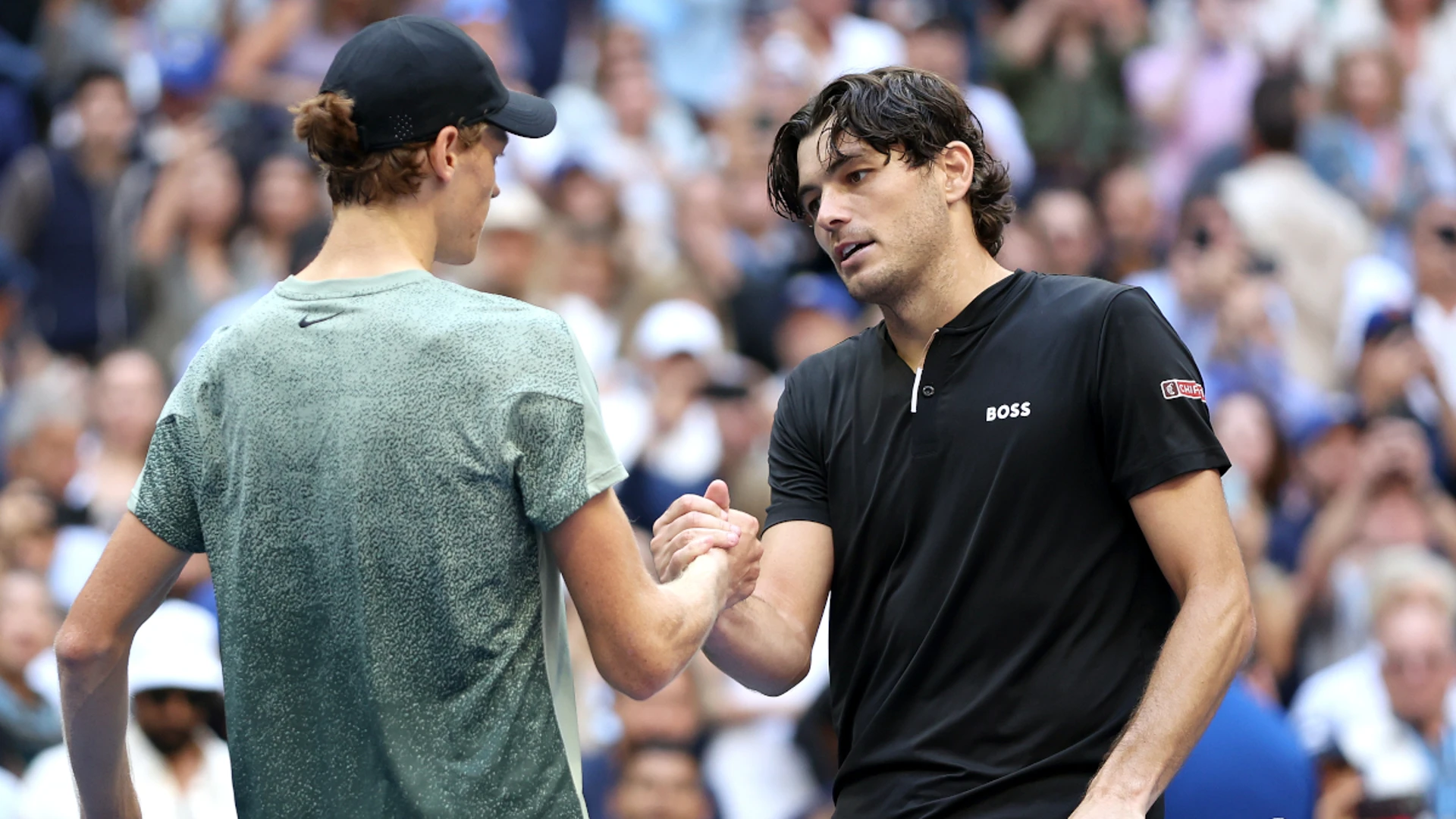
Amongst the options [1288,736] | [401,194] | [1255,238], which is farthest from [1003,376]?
[1255,238]

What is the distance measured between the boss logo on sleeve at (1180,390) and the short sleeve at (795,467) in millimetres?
714

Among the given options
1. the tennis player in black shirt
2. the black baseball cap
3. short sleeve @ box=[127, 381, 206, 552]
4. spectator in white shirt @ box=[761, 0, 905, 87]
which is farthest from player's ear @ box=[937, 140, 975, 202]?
spectator in white shirt @ box=[761, 0, 905, 87]

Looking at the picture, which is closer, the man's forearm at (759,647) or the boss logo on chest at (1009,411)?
Answer: the boss logo on chest at (1009,411)

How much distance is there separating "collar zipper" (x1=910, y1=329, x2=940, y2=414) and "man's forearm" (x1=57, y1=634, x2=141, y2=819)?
1.42 meters

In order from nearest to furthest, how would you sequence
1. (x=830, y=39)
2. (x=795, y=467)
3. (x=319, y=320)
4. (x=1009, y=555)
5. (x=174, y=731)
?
1. (x=319, y=320)
2. (x=1009, y=555)
3. (x=795, y=467)
4. (x=174, y=731)
5. (x=830, y=39)

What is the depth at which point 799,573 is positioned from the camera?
3.01 meters

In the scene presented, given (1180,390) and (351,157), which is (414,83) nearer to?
(351,157)

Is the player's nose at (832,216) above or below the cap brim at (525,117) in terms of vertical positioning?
below

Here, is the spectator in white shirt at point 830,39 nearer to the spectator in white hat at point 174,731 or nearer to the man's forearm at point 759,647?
the spectator in white hat at point 174,731

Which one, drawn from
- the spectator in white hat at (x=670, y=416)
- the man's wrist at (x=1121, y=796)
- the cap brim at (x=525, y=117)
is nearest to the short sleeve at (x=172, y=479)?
the cap brim at (x=525, y=117)

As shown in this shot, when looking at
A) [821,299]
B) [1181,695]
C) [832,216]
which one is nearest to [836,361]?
[832,216]

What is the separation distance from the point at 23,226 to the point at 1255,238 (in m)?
5.69

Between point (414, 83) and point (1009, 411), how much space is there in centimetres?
121

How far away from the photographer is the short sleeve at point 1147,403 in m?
2.61
